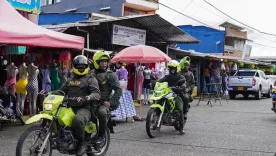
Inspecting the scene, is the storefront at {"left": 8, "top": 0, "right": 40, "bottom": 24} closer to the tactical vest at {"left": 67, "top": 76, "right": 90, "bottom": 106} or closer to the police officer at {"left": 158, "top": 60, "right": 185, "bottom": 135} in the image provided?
the police officer at {"left": 158, "top": 60, "right": 185, "bottom": 135}

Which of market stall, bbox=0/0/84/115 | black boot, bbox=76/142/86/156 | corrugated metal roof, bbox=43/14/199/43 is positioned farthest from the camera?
corrugated metal roof, bbox=43/14/199/43

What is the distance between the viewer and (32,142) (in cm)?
518

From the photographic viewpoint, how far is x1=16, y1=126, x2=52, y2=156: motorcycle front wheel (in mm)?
5027

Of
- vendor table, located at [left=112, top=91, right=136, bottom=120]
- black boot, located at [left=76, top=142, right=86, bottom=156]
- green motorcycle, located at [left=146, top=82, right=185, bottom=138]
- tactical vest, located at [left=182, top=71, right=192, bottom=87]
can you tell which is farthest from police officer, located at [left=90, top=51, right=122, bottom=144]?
vendor table, located at [left=112, top=91, right=136, bottom=120]

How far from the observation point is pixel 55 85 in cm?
1283

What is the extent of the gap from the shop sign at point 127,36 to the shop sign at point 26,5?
4.07m

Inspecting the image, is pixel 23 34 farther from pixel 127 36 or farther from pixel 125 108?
pixel 127 36

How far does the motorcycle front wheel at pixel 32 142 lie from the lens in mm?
5027

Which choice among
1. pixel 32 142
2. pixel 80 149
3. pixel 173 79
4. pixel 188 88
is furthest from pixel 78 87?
pixel 188 88

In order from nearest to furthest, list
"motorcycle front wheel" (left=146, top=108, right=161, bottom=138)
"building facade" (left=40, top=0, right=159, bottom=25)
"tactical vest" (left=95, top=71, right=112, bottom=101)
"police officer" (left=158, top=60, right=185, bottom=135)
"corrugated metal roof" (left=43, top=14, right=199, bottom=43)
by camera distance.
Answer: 1. "tactical vest" (left=95, top=71, right=112, bottom=101)
2. "motorcycle front wheel" (left=146, top=108, right=161, bottom=138)
3. "police officer" (left=158, top=60, right=185, bottom=135)
4. "corrugated metal roof" (left=43, top=14, right=199, bottom=43)
5. "building facade" (left=40, top=0, right=159, bottom=25)

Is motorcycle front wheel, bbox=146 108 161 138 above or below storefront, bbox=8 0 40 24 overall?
below

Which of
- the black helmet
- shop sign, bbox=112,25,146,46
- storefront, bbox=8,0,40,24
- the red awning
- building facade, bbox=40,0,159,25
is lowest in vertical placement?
the black helmet

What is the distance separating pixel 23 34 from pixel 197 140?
494cm

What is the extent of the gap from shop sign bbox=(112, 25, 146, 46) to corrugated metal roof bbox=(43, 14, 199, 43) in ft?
1.01
